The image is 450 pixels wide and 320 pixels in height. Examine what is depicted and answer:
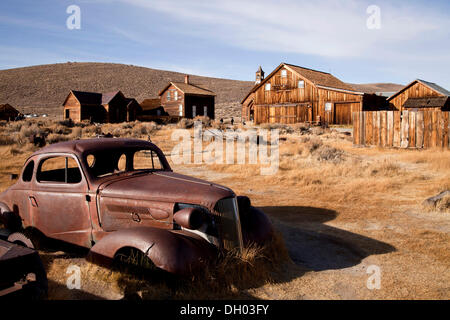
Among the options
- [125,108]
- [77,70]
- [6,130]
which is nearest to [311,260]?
[6,130]

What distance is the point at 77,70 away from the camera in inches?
3826

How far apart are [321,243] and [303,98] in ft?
104

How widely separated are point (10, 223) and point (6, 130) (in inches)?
982

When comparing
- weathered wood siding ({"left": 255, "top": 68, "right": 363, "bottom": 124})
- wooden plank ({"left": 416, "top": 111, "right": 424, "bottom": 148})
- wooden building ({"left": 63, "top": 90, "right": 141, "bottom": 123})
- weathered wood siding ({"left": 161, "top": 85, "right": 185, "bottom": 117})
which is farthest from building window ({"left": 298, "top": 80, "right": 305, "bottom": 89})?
wooden building ({"left": 63, "top": 90, "right": 141, "bottom": 123})

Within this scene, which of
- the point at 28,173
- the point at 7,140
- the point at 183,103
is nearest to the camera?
the point at 28,173

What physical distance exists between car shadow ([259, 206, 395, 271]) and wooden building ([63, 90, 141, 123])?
39706 mm

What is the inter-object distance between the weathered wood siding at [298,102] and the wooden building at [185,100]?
1103cm

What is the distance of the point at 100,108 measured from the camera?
144 feet

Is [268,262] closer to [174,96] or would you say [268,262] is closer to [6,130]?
[6,130]

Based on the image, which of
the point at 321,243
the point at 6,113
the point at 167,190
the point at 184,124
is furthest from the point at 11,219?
the point at 6,113

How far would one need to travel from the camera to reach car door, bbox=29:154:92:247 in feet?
14.3

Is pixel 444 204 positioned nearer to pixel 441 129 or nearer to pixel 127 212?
pixel 127 212

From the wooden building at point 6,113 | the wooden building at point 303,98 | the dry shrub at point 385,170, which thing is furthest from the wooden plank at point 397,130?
the wooden building at point 6,113

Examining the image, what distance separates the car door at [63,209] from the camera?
437cm
